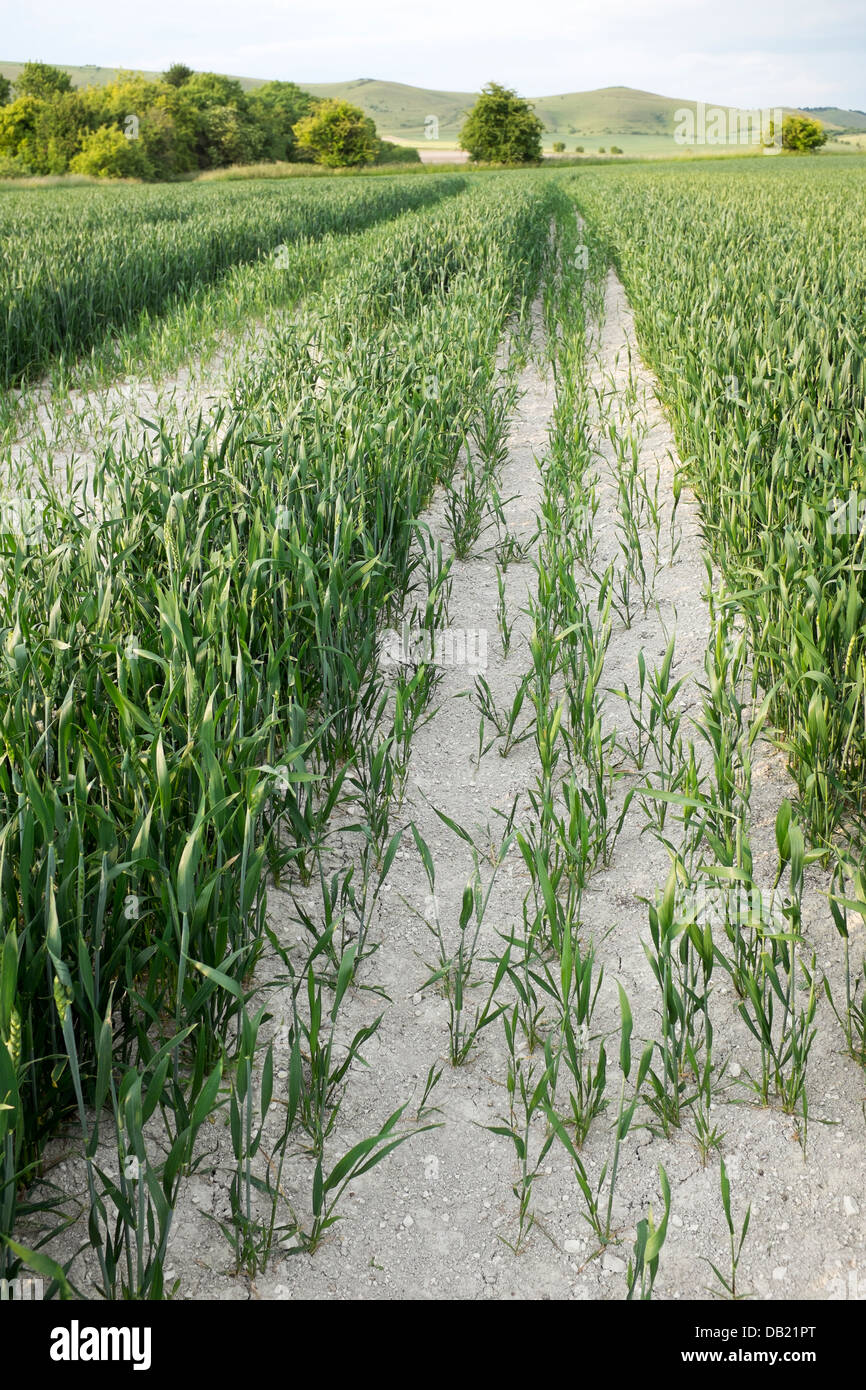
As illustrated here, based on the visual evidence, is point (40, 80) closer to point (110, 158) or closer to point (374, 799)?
point (110, 158)

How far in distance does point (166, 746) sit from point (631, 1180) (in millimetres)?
1239

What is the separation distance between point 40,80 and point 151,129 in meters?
15.9

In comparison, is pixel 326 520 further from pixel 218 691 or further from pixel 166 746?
pixel 166 746

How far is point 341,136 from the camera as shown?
55.9m

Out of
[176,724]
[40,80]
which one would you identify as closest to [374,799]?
[176,724]

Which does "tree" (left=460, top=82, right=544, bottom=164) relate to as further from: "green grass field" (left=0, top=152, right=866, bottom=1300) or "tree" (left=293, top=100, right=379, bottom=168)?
"green grass field" (left=0, top=152, right=866, bottom=1300)

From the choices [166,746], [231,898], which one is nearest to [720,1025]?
[231,898]

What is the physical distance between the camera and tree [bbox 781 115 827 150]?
6501 centimetres

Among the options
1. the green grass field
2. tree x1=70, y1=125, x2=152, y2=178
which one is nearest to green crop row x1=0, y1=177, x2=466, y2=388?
the green grass field

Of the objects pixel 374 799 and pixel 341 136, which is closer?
pixel 374 799

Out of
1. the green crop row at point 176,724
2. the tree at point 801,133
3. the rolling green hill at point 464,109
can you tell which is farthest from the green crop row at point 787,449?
the rolling green hill at point 464,109

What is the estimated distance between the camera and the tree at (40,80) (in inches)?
2092

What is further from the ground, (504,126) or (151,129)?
(504,126)

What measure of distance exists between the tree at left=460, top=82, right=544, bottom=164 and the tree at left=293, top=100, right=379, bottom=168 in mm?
7855
